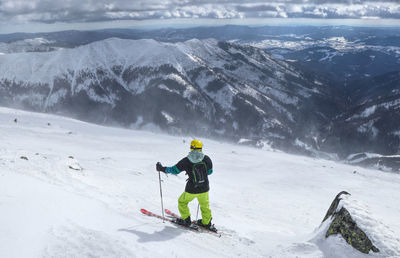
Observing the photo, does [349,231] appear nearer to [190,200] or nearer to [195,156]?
[190,200]

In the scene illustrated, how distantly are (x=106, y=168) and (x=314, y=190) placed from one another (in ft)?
67.9

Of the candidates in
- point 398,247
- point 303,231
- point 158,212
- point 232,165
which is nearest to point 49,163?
point 158,212

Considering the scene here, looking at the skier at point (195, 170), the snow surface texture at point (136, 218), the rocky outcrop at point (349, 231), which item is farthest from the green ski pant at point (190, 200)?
the rocky outcrop at point (349, 231)

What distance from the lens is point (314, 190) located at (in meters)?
31.6

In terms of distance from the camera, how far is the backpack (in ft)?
35.0

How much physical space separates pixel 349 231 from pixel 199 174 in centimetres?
505

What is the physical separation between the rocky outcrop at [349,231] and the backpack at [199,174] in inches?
176

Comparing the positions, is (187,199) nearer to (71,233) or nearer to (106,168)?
(71,233)

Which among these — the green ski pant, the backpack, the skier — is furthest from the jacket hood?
the green ski pant

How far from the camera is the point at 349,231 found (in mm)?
9609

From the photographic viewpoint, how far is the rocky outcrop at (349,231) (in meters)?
9.15

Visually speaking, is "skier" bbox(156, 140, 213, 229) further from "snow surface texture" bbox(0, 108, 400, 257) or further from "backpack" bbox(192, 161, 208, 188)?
"snow surface texture" bbox(0, 108, 400, 257)

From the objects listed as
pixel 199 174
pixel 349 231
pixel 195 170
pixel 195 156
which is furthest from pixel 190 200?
pixel 349 231

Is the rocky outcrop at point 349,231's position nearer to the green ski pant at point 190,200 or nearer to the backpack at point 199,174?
the green ski pant at point 190,200
